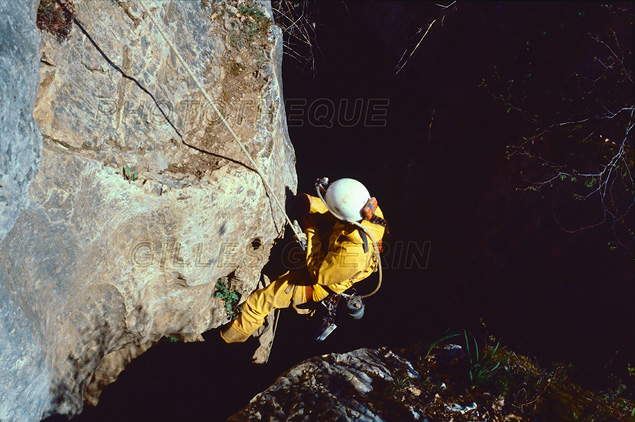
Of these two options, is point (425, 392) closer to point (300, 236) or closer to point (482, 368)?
point (482, 368)

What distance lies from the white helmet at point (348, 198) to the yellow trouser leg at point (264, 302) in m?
0.96

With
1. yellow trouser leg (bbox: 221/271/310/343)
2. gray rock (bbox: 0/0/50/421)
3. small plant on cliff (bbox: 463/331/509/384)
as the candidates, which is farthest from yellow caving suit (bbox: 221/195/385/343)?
gray rock (bbox: 0/0/50/421)

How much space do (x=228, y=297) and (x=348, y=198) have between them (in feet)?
6.44

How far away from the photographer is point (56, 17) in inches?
114

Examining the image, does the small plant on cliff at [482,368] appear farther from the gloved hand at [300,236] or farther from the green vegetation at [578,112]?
the green vegetation at [578,112]

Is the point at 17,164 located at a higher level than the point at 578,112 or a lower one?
lower

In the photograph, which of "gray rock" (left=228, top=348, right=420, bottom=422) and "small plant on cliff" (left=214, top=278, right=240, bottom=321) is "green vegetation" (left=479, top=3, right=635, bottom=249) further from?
"small plant on cliff" (left=214, top=278, right=240, bottom=321)

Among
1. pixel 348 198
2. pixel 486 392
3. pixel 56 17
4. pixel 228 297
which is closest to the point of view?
pixel 56 17

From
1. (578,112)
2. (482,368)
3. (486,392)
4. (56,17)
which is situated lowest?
(486,392)

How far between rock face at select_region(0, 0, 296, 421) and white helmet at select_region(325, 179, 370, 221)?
75cm

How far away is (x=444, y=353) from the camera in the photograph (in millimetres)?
4129

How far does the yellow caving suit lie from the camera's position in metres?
3.69

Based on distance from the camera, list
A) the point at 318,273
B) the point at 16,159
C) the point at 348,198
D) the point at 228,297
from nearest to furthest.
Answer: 1. the point at 16,159
2. the point at 348,198
3. the point at 318,273
4. the point at 228,297

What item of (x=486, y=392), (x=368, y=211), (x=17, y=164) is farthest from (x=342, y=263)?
(x=17, y=164)
